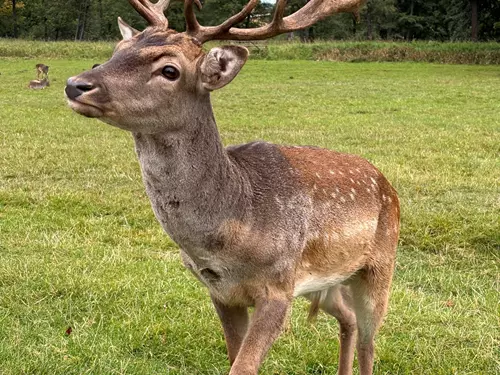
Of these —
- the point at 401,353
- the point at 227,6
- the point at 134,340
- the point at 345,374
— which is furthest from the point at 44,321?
the point at 227,6

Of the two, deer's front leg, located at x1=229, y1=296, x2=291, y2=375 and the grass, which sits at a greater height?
deer's front leg, located at x1=229, y1=296, x2=291, y2=375

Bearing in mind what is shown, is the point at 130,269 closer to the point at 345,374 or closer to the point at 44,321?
the point at 44,321

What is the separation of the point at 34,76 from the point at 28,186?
17.9 meters

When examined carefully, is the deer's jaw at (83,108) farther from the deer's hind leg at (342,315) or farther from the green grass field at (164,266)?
the deer's hind leg at (342,315)

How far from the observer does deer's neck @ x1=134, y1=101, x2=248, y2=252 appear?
3131mm

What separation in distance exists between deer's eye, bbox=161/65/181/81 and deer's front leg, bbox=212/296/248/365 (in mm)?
1098

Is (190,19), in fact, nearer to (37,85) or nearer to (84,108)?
(84,108)

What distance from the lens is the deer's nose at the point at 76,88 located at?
2.85 metres

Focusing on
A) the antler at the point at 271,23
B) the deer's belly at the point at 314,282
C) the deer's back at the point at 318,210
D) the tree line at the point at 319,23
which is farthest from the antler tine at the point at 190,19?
the tree line at the point at 319,23

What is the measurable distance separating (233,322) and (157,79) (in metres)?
1.26

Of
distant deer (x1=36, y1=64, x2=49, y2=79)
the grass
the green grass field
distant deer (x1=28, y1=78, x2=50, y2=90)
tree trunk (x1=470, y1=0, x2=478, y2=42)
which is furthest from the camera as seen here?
tree trunk (x1=470, y1=0, x2=478, y2=42)

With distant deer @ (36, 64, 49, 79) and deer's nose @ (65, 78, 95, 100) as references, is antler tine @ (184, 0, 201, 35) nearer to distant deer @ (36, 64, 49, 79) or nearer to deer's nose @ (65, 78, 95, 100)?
deer's nose @ (65, 78, 95, 100)

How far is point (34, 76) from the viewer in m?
25.1

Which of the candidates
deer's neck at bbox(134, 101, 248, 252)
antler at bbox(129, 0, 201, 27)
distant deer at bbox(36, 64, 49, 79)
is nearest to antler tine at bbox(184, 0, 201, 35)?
antler at bbox(129, 0, 201, 27)
